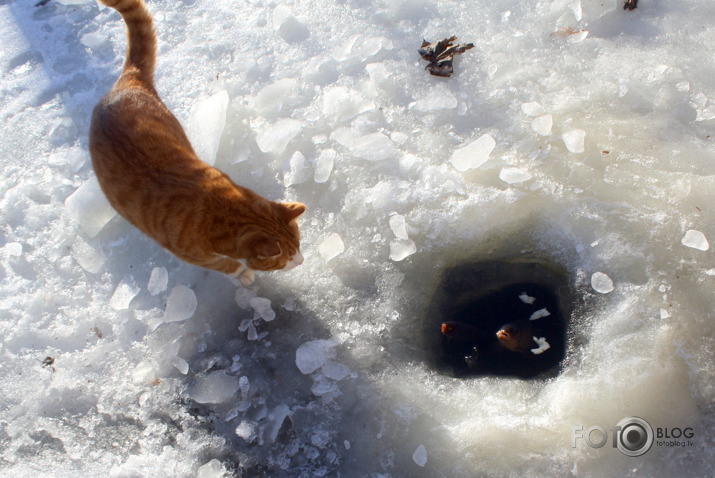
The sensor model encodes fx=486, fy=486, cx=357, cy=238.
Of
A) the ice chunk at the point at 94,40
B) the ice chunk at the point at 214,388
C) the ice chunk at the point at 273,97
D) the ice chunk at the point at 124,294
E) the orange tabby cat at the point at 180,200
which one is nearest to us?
the orange tabby cat at the point at 180,200

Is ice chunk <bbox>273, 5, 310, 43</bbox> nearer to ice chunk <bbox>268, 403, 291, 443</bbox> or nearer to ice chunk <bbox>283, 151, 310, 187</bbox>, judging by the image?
ice chunk <bbox>283, 151, 310, 187</bbox>

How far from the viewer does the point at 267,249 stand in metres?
2.02

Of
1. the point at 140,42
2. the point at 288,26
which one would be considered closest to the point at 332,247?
the point at 140,42

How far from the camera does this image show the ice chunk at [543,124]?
8.71 feet

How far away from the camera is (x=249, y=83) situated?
3.08 meters

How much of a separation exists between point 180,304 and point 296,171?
94cm

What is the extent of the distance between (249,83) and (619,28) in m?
2.32

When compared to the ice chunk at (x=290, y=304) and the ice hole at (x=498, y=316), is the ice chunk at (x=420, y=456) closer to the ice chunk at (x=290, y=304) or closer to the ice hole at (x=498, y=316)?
the ice hole at (x=498, y=316)

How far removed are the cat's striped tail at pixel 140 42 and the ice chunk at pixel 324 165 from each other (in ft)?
3.29

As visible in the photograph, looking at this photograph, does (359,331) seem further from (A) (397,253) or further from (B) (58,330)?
(B) (58,330)

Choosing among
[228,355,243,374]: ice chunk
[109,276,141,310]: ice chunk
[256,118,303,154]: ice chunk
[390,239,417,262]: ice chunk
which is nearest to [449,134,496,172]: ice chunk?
[390,239,417,262]: ice chunk

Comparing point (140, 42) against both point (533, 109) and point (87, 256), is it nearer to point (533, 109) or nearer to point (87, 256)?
point (87, 256)

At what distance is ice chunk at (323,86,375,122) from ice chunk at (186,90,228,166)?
611 millimetres

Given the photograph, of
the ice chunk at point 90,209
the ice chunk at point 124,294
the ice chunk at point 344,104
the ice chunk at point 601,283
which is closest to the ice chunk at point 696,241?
the ice chunk at point 601,283
